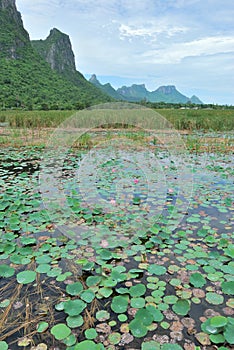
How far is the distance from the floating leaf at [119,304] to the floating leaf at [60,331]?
0.29 metres

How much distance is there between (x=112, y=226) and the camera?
9.23 feet

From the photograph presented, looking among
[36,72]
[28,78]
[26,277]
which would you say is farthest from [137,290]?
[36,72]

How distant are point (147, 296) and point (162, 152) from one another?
225 inches

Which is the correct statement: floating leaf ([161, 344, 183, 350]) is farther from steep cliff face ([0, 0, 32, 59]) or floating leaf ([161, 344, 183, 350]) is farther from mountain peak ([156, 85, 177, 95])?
mountain peak ([156, 85, 177, 95])

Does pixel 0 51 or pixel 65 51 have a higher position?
pixel 65 51

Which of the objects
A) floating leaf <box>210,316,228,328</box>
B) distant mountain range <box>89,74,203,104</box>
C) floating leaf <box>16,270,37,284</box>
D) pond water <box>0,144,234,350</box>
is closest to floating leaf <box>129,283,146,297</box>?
pond water <box>0,144,234,350</box>

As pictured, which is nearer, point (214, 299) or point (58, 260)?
point (214, 299)

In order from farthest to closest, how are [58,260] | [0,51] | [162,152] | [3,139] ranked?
[0,51] → [3,139] → [162,152] → [58,260]

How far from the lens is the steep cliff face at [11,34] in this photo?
171 feet

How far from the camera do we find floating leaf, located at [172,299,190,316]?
1621mm

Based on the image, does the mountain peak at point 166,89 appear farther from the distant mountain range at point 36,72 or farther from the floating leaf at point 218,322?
the floating leaf at point 218,322

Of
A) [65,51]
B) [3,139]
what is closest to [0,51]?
[65,51]

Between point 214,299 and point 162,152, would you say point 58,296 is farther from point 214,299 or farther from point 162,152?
point 162,152

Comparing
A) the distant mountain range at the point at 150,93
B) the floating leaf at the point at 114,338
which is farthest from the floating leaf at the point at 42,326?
the distant mountain range at the point at 150,93
